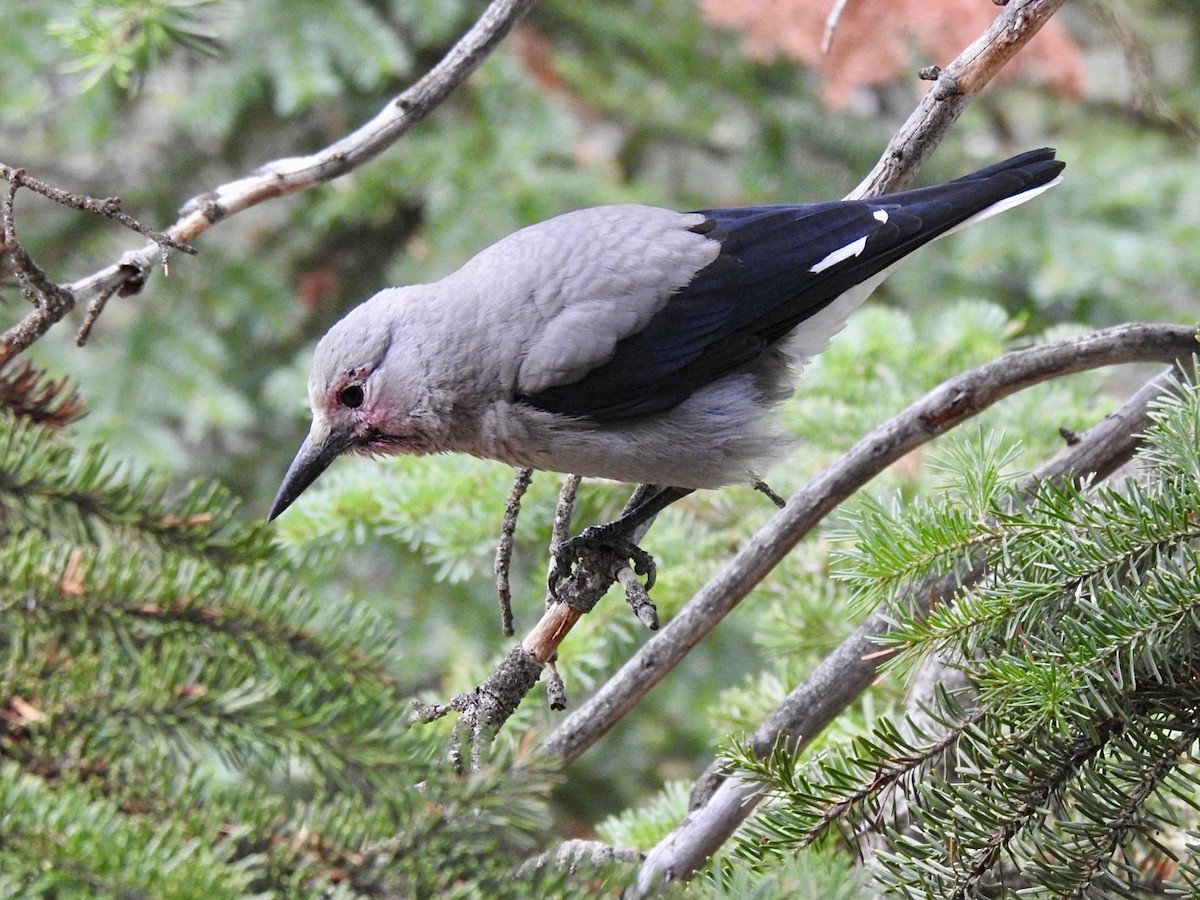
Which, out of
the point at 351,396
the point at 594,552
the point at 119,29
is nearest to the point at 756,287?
the point at 594,552

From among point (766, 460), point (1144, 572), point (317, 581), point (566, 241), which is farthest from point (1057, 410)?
point (317, 581)

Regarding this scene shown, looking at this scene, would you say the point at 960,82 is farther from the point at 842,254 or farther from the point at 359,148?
the point at 359,148

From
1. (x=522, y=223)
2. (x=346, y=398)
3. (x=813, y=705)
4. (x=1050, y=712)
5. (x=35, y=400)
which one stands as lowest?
(x=1050, y=712)

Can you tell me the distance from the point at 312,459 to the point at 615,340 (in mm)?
532

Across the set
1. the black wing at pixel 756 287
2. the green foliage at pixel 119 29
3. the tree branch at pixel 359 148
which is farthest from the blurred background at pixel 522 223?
the green foliage at pixel 119 29

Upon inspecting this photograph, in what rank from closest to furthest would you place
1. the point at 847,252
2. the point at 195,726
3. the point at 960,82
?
the point at 195,726, the point at 960,82, the point at 847,252

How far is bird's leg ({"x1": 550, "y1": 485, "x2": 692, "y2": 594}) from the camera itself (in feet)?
5.55

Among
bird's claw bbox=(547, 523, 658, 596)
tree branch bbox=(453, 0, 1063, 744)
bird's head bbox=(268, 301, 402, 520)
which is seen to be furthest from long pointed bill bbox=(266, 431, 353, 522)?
tree branch bbox=(453, 0, 1063, 744)

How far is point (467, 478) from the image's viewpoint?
2020 mm

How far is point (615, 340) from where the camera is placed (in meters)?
1.86

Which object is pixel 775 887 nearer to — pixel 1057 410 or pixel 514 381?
pixel 514 381

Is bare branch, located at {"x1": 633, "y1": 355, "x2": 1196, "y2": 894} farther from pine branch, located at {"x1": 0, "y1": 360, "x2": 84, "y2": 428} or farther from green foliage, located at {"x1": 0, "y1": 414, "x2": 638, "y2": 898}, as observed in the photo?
pine branch, located at {"x1": 0, "y1": 360, "x2": 84, "y2": 428}

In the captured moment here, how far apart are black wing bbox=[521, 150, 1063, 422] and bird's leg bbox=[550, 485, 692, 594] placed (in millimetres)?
162

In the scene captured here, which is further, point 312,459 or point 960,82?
point 312,459
